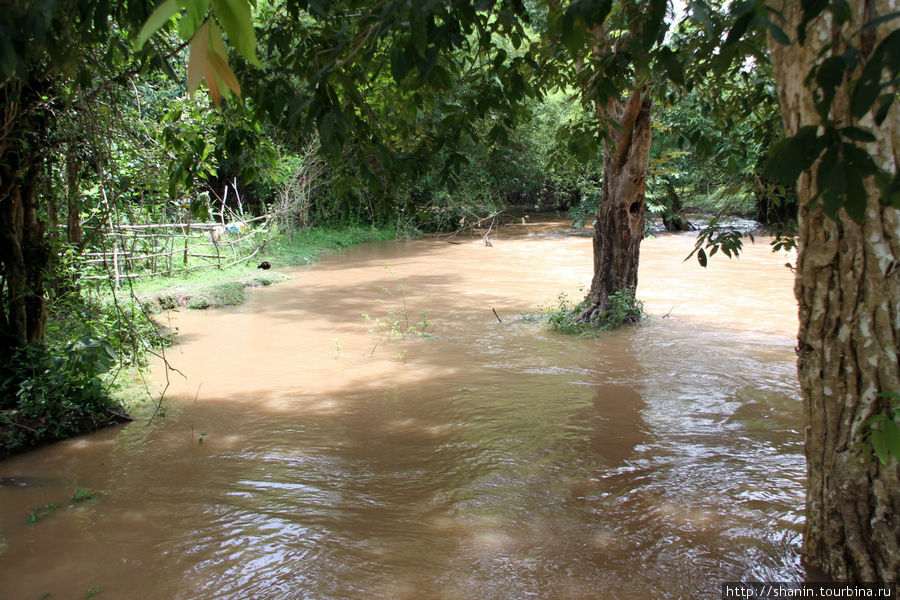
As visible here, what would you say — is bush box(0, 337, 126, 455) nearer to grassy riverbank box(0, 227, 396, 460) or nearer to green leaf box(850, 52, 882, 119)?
grassy riverbank box(0, 227, 396, 460)

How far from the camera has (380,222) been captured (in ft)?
71.7

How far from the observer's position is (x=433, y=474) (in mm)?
4230

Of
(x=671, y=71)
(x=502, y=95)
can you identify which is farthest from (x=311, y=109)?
(x=502, y=95)

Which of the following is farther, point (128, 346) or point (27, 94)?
point (128, 346)

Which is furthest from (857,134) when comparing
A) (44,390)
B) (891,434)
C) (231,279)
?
(231,279)

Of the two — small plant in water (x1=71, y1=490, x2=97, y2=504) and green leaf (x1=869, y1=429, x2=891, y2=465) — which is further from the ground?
green leaf (x1=869, y1=429, x2=891, y2=465)

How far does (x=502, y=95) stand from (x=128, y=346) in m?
4.69

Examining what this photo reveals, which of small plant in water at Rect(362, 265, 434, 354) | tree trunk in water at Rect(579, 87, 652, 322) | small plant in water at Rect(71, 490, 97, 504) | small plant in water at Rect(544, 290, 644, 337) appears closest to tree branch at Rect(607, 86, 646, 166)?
tree trunk in water at Rect(579, 87, 652, 322)

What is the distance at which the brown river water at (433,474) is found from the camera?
3068mm

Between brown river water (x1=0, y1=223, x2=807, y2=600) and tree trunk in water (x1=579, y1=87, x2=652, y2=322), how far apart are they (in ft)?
2.22

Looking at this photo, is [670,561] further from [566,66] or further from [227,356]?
[227,356]

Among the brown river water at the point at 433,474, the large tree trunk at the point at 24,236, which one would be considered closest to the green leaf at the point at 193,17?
the brown river water at the point at 433,474

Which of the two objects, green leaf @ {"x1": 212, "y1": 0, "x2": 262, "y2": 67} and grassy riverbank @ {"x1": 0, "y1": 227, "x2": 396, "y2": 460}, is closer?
green leaf @ {"x1": 212, "y1": 0, "x2": 262, "y2": 67}

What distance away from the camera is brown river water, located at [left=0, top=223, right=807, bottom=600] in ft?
10.1
